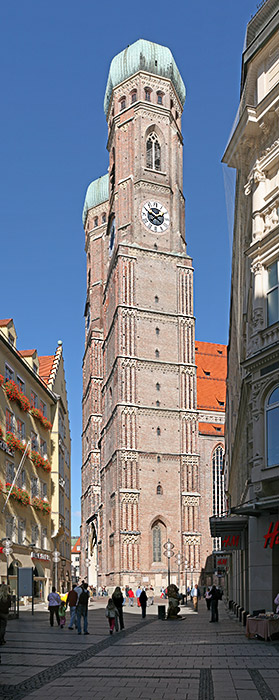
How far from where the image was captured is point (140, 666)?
14180 mm

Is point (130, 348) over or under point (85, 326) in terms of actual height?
under

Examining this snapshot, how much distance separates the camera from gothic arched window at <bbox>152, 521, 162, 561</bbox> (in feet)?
212

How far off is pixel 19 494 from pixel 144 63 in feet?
172

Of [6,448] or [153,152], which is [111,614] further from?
Result: [153,152]

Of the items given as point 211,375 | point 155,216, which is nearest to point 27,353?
point 155,216

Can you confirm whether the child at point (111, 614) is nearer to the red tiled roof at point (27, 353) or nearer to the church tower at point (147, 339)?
the red tiled roof at point (27, 353)

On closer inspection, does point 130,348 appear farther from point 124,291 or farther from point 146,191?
point 146,191

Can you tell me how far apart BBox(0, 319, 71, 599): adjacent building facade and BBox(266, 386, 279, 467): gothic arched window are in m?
15.0

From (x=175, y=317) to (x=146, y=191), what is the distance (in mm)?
11909

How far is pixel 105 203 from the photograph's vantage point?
354ft

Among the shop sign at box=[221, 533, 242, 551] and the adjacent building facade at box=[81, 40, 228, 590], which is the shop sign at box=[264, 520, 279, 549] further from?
the adjacent building facade at box=[81, 40, 228, 590]

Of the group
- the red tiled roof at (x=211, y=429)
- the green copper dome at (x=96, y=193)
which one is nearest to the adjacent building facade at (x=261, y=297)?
the red tiled roof at (x=211, y=429)

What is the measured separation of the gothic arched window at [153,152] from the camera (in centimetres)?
7444

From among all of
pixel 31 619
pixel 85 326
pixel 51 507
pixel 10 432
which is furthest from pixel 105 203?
pixel 31 619
